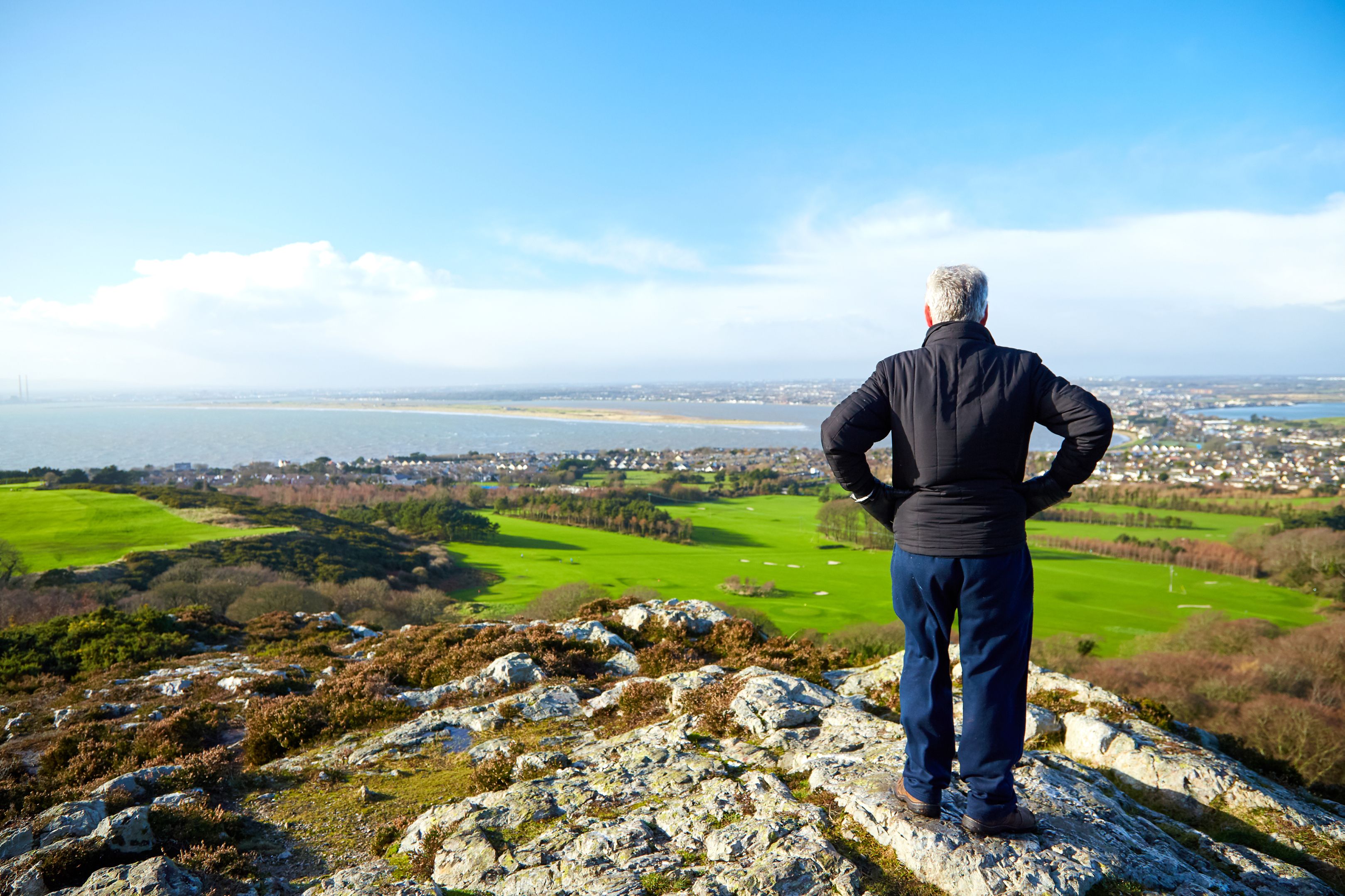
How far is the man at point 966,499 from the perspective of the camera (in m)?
3.53

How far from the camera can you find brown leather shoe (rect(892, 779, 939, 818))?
159 inches

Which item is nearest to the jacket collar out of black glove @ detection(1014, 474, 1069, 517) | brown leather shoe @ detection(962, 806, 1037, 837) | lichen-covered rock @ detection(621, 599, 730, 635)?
black glove @ detection(1014, 474, 1069, 517)

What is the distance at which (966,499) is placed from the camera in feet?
11.7

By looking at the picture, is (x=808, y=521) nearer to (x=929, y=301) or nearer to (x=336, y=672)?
(x=336, y=672)

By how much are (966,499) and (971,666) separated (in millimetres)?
1147

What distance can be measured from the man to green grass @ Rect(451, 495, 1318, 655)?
31.4 m

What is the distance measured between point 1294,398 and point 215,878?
756ft

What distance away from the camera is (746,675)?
8.56 metres

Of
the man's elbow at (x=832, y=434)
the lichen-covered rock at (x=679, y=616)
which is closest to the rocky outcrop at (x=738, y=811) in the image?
the man's elbow at (x=832, y=434)

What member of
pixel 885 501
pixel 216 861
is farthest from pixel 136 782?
pixel 885 501

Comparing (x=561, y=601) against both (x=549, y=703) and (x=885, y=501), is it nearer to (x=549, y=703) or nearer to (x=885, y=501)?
(x=549, y=703)

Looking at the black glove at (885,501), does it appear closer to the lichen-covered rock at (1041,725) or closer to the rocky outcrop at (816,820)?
the rocky outcrop at (816,820)

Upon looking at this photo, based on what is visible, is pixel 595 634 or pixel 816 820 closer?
pixel 816 820

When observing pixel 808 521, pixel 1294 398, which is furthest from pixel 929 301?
pixel 1294 398
